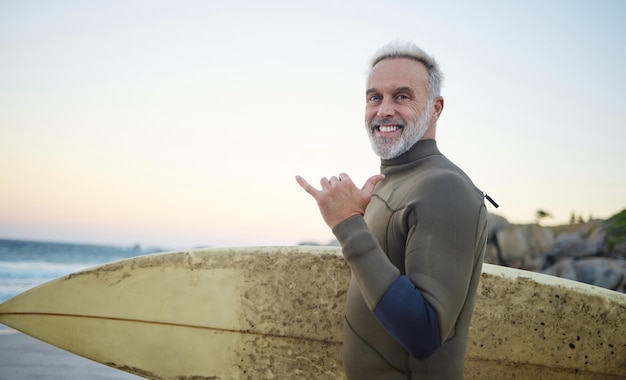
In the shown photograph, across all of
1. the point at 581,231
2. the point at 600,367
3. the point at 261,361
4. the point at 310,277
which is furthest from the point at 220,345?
the point at 581,231

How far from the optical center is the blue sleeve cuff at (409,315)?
45.3 inches

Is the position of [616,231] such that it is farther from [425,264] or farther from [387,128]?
[425,264]

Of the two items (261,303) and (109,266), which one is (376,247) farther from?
(109,266)

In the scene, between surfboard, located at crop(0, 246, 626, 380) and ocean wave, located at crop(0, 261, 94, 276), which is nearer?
surfboard, located at crop(0, 246, 626, 380)

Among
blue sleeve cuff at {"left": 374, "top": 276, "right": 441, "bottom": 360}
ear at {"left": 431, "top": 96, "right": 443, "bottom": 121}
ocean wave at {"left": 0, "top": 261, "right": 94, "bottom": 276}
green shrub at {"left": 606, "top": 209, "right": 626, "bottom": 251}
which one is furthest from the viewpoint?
green shrub at {"left": 606, "top": 209, "right": 626, "bottom": 251}

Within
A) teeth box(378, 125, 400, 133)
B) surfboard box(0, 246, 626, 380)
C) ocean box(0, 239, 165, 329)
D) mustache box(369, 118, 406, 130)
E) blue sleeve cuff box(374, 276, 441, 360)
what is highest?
mustache box(369, 118, 406, 130)

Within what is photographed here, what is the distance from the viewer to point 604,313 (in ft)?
8.58

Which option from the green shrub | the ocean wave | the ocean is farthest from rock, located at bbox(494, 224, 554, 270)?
the ocean wave

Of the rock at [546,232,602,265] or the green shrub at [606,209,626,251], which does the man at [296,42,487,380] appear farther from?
the green shrub at [606,209,626,251]

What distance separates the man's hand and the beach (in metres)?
3.25

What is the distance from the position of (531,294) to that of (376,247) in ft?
5.77

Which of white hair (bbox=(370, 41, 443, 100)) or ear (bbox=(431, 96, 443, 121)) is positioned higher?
white hair (bbox=(370, 41, 443, 100))

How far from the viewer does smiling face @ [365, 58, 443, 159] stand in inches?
63.1

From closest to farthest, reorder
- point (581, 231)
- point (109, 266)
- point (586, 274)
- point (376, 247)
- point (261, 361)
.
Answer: point (376, 247) → point (261, 361) → point (109, 266) → point (586, 274) → point (581, 231)
